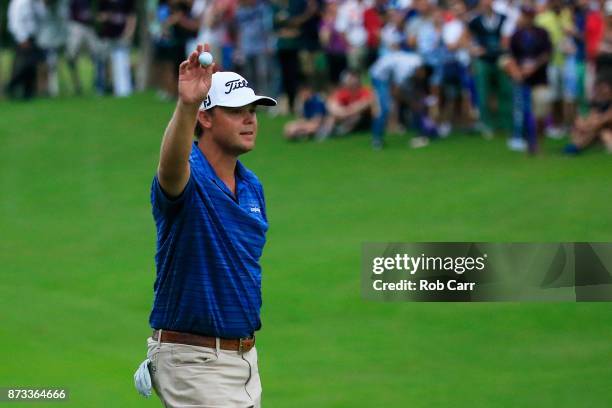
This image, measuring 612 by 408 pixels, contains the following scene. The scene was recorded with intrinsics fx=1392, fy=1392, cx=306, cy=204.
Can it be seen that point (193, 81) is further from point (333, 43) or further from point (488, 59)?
point (333, 43)

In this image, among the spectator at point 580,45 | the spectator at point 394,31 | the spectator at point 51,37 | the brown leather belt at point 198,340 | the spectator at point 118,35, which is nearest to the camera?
the brown leather belt at point 198,340

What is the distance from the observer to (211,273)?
595 cm

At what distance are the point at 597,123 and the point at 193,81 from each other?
13.8 meters

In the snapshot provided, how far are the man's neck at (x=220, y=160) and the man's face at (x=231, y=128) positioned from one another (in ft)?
0.07

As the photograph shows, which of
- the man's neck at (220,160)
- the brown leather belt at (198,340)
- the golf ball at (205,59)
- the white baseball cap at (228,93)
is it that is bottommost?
the brown leather belt at (198,340)

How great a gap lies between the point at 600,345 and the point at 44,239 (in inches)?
288

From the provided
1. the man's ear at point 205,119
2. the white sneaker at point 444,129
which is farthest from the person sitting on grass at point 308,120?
the man's ear at point 205,119

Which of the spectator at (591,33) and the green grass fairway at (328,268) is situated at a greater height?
the spectator at (591,33)

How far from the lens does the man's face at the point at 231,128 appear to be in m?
6.14

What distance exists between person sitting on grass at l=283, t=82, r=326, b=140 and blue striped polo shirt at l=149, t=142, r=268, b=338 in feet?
51.9

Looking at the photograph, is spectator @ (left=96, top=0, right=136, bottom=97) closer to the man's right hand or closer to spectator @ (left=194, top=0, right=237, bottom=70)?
spectator @ (left=194, top=0, right=237, bottom=70)

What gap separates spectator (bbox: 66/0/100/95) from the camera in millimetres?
27984

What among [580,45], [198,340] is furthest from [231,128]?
[580,45]

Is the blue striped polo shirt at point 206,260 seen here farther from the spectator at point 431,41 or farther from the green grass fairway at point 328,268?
the spectator at point 431,41
